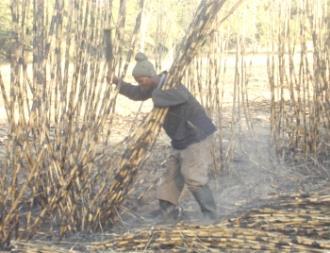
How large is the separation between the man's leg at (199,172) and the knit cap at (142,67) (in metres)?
0.60

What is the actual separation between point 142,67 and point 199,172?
2.69ft

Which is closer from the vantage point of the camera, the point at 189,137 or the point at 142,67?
the point at 142,67

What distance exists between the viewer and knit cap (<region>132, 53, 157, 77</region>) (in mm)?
3584

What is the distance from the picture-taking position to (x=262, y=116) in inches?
294

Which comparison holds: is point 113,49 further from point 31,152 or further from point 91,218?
point 91,218

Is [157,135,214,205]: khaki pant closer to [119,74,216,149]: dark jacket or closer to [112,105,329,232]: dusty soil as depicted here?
[119,74,216,149]: dark jacket

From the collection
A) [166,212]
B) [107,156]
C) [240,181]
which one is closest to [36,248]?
[107,156]

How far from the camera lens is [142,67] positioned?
358 centimetres

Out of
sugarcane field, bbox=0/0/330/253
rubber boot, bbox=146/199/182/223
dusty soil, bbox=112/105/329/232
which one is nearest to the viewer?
sugarcane field, bbox=0/0/330/253

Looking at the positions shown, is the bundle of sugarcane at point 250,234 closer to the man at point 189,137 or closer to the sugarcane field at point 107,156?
the sugarcane field at point 107,156

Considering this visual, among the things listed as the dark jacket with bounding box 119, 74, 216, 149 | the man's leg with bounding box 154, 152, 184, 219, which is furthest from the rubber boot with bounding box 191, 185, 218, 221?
the dark jacket with bounding box 119, 74, 216, 149

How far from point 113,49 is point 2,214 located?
3.65 feet

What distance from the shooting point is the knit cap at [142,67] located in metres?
3.58

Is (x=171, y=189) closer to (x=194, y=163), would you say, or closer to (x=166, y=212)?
(x=166, y=212)
